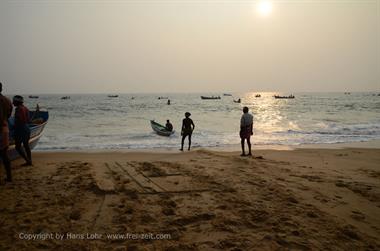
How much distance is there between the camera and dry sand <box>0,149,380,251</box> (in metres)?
3.86

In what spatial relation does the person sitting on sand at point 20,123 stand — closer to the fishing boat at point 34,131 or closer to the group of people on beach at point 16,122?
the group of people on beach at point 16,122

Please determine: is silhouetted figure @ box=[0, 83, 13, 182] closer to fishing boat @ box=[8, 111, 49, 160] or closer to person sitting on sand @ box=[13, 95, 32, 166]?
person sitting on sand @ box=[13, 95, 32, 166]

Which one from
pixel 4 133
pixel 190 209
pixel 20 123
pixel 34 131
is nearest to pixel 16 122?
pixel 20 123

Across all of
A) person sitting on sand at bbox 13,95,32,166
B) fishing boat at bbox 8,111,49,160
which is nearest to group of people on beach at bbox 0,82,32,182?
person sitting on sand at bbox 13,95,32,166

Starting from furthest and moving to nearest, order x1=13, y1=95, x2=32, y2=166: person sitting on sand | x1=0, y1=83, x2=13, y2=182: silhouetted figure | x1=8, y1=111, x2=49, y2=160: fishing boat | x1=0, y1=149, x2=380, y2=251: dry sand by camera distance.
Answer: x1=8, y1=111, x2=49, y2=160: fishing boat, x1=13, y1=95, x2=32, y2=166: person sitting on sand, x1=0, y1=83, x2=13, y2=182: silhouetted figure, x1=0, y1=149, x2=380, y2=251: dry sand

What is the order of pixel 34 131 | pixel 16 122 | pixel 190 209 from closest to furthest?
pixel 190 209 → pixel 16 122 → pixel 34 131

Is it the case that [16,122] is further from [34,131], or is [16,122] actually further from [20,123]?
[34,131]

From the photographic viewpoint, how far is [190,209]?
4.82 metres

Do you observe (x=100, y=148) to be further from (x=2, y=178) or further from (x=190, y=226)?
(x=190, y=226)

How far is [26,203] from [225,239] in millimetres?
3408

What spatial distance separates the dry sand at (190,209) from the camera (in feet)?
12.6

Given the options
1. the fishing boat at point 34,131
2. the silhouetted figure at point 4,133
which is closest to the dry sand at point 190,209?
the silhouetted figure at point 4,133

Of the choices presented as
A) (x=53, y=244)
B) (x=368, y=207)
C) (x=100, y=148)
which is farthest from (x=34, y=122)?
(x=368, y=207)

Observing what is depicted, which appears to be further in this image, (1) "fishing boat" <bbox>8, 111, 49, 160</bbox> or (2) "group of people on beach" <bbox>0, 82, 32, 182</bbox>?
(1) "fishing boat" <bbox>8, 111, 49, 160</bbox>
